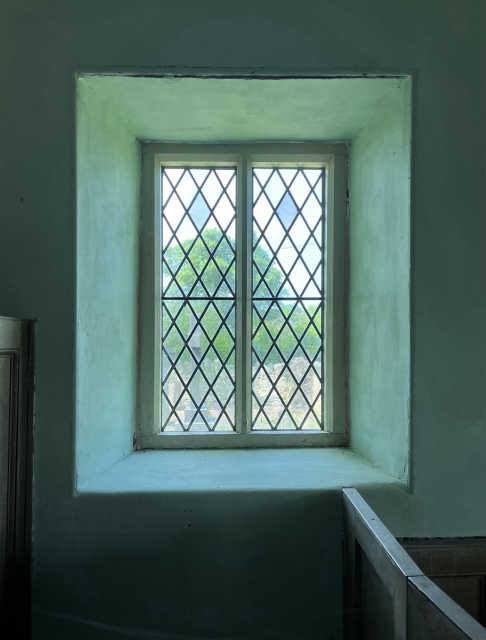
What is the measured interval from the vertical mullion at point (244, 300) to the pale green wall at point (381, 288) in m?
0.50

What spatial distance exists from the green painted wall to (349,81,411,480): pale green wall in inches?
2.3

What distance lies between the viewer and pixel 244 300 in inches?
85.0

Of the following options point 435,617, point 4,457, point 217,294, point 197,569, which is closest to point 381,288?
point 217,294

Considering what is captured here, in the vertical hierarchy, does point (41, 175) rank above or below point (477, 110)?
below

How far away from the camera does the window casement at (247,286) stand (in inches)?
85.0

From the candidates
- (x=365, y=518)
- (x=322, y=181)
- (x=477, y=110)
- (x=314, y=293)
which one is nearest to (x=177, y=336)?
(x=314, y=293)

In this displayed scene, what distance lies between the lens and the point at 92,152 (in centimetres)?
172

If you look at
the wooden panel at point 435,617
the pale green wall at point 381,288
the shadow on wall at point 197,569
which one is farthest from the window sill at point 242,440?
the wooden panel at point 435,617

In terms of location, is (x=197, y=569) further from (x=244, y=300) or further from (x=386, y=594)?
(x=244, y=300)

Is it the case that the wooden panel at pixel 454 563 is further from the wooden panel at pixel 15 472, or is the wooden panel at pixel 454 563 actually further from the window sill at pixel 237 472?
the wooden panel at pixel 15 472

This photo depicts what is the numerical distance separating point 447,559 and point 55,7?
2.51m

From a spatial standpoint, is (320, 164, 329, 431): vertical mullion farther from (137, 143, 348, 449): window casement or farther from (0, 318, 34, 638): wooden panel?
(0, 318, 34, 638): wooden panel

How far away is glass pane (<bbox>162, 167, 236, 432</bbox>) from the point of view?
7.18ft

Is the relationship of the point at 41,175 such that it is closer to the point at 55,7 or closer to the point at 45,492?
the point at 55,7
